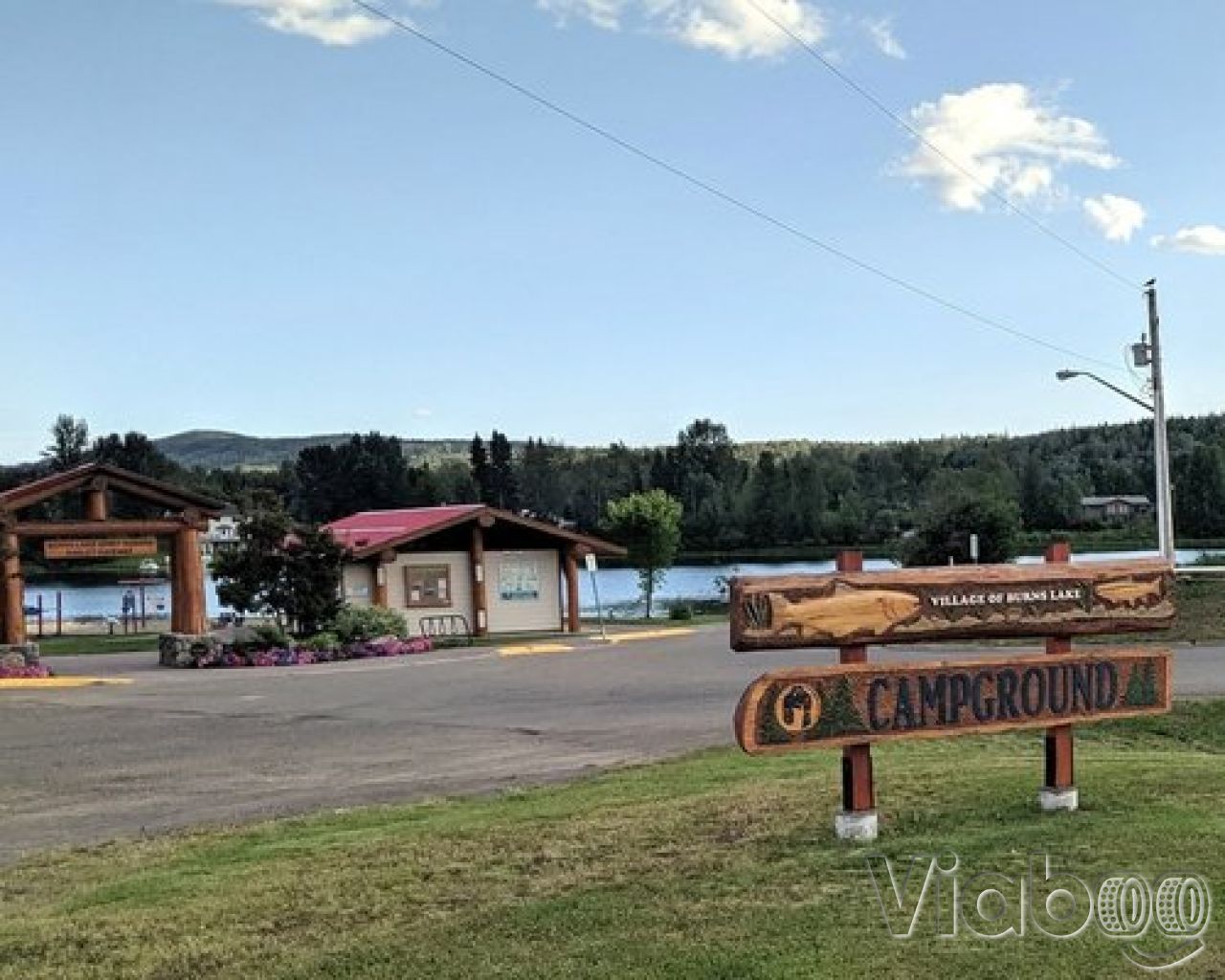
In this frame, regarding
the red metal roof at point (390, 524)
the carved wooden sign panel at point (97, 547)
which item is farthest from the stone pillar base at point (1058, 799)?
the red metal roof at point (390, 524)

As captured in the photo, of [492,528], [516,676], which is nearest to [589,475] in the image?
[492,528]

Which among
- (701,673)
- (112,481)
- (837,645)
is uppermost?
(112,481)

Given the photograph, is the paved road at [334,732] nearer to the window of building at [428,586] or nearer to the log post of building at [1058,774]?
the log post of building at [1058,774]

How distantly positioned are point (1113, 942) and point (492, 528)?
3336 centimetres

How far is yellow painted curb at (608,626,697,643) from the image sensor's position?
33.2 metres

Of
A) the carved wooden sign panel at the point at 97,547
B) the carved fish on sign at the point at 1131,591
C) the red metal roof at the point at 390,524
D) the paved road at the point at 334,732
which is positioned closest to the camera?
the carved fish on sign at the point at 1131,591

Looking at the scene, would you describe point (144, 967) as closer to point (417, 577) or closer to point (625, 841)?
point (625, 841)

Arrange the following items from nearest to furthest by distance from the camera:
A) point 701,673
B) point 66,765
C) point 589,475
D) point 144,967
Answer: point 144,967 → point 66,765 → point 701,673 → point 589,475

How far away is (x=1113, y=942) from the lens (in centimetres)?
510

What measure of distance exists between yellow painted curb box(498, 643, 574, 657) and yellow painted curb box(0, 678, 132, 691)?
789 centimetres

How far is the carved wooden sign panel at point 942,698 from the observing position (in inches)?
255

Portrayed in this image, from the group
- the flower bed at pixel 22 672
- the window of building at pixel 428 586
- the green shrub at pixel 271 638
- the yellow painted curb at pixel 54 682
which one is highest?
the window of building at pixel 428 586

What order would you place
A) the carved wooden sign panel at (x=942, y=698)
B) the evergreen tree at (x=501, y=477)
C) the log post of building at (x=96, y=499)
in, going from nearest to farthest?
the carved wooden sign panel at (x=942, y=698), the log post of building at (x=96, y=499), the evergreen tree at (x=501, y=477)

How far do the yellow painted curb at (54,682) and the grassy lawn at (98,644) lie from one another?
9.12 meters
